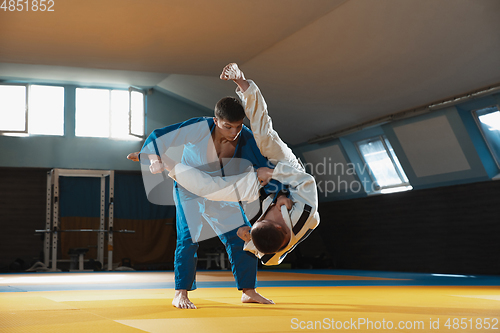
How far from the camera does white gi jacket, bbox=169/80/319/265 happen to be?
2.12 m

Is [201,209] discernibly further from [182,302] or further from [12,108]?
[12,108]

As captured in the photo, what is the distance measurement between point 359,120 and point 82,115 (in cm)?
540

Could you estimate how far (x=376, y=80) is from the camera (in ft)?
21.4

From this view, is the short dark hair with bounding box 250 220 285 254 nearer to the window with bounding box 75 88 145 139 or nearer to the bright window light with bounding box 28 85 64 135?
the window with bounding box 75 88 145 139

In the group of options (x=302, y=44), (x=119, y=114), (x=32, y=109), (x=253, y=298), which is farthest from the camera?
(x=119, y=114)

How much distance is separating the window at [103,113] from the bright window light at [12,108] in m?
0.98

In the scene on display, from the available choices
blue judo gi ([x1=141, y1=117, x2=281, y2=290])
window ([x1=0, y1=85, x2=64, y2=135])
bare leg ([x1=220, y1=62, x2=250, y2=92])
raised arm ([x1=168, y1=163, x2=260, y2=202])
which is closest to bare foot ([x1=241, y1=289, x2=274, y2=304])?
blue judo gi ([x1=141, y1=117, x2=281, y2=290])

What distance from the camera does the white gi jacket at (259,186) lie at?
6.97 ft

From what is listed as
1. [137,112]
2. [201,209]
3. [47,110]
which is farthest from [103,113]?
[201,209]

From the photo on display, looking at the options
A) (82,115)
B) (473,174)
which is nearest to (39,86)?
(82,115)

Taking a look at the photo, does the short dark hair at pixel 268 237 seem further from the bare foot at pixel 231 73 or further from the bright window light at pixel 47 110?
the bright window light at pixel 47 110

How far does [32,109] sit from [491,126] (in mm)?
7901

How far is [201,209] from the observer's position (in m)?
2.71

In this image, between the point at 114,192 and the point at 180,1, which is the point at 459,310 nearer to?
the point at 180,1
